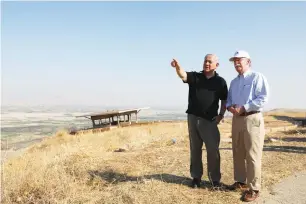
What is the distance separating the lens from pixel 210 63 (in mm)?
5484

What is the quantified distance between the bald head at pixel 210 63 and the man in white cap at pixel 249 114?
0.32 metres

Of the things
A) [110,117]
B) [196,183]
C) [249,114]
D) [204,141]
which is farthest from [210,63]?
[110,117]

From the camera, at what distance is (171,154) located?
30.2ft

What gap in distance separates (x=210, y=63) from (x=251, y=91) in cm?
79

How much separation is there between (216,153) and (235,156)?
1.07 feet

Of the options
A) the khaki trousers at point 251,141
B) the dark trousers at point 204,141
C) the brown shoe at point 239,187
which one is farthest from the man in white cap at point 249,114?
the dark trousers at point 204,141

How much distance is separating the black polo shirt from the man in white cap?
10.6 inches

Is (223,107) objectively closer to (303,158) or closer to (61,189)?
(61,189)

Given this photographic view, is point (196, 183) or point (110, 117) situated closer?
point (196, 183)

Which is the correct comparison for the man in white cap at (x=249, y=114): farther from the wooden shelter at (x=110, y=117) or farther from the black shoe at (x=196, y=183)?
the wooden shelter at (x=110, y=117)

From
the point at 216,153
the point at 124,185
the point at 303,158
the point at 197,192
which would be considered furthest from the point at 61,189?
the point at 303,158

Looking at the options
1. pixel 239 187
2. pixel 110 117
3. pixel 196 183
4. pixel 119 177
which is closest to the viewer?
pixel 239 187

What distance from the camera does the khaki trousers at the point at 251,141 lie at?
5.12 meters

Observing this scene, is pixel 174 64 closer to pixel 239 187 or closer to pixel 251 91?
pixel 251 91
